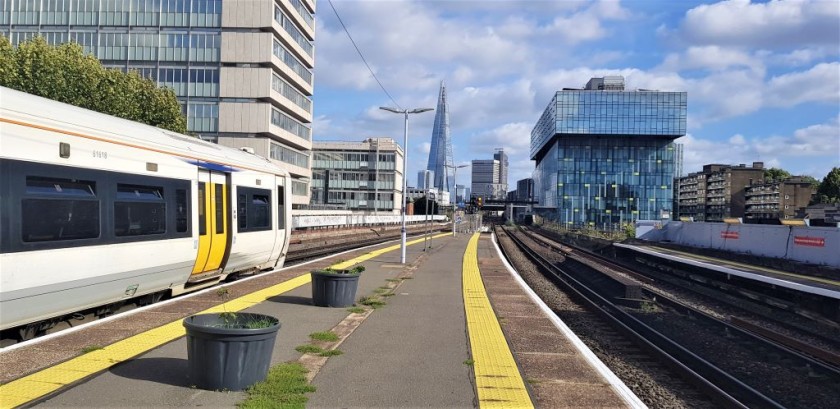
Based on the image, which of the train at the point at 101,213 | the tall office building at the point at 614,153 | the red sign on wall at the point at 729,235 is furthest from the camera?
the tall office building at the point at 614,153

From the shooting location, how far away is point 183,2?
220ft

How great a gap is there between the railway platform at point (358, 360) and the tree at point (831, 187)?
118271 mm

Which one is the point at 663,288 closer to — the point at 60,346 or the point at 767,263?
the point at 767,263

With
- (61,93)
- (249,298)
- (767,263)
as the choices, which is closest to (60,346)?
(249,298)

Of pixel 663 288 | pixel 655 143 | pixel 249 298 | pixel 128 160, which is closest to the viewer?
pixel 128 160

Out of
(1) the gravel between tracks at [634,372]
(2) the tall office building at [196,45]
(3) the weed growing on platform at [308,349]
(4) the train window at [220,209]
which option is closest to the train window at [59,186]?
(3) the weed growing on platform at [308,349]

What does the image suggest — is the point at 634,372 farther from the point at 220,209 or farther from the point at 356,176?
the point at 356,176

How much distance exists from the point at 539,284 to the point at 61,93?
89.1ft

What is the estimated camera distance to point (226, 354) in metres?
5.59

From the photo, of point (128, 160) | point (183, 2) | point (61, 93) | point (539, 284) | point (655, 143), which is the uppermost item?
point (183, 2)

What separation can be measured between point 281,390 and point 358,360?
1590mm

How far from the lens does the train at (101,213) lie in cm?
688

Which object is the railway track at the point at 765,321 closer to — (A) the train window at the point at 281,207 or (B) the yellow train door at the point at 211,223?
(B) the yellow train door at the point at 211,223

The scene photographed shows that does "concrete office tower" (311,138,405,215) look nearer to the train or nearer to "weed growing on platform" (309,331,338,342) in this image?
Result: the train
